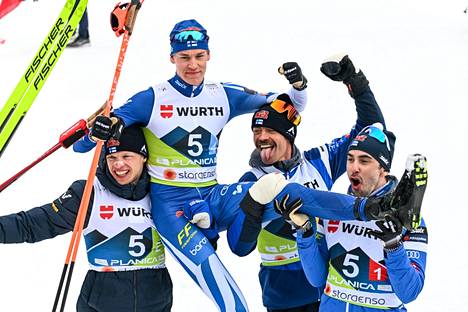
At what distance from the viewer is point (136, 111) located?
18.6ft

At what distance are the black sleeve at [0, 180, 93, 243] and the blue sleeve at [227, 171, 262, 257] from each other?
86 cm

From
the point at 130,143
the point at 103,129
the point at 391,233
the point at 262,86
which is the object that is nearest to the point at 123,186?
the point at 130,143

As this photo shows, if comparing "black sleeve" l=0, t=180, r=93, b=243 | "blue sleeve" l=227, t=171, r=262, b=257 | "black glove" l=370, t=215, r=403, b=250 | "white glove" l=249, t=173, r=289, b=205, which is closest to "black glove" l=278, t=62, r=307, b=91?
"blue sleeve" l=227, t=171, r=262, b=257

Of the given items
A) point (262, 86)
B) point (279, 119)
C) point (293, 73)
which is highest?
point (262, 86)

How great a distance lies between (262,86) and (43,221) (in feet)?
19.2

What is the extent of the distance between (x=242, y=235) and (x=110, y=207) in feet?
2.41

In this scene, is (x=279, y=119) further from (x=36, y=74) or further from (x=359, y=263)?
(x=36, y=74)

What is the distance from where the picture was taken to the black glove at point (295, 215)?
480 centimetres

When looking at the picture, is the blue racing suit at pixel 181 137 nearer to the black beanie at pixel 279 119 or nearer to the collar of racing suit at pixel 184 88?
the collar of racing suit at pixel 184 88

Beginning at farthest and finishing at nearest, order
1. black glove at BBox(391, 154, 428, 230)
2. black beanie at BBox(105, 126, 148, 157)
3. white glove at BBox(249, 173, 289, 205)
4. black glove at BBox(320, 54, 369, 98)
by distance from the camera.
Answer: black glove at BBox(320, 54, 369, 98) → black beanie at BBox(105, 126, 148, 157) → white glove at BBox(249, 173, 289, 205) → black glove at BBox(391, 154, 428, 230)

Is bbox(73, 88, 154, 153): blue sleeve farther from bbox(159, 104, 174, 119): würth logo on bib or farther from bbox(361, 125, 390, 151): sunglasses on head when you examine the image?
bbox(361, 125, 390, 151): sunglasses on head

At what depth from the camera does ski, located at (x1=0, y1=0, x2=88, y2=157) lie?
5.12 meters

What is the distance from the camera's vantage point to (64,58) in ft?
40.0

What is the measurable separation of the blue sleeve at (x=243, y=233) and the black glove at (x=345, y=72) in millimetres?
946
